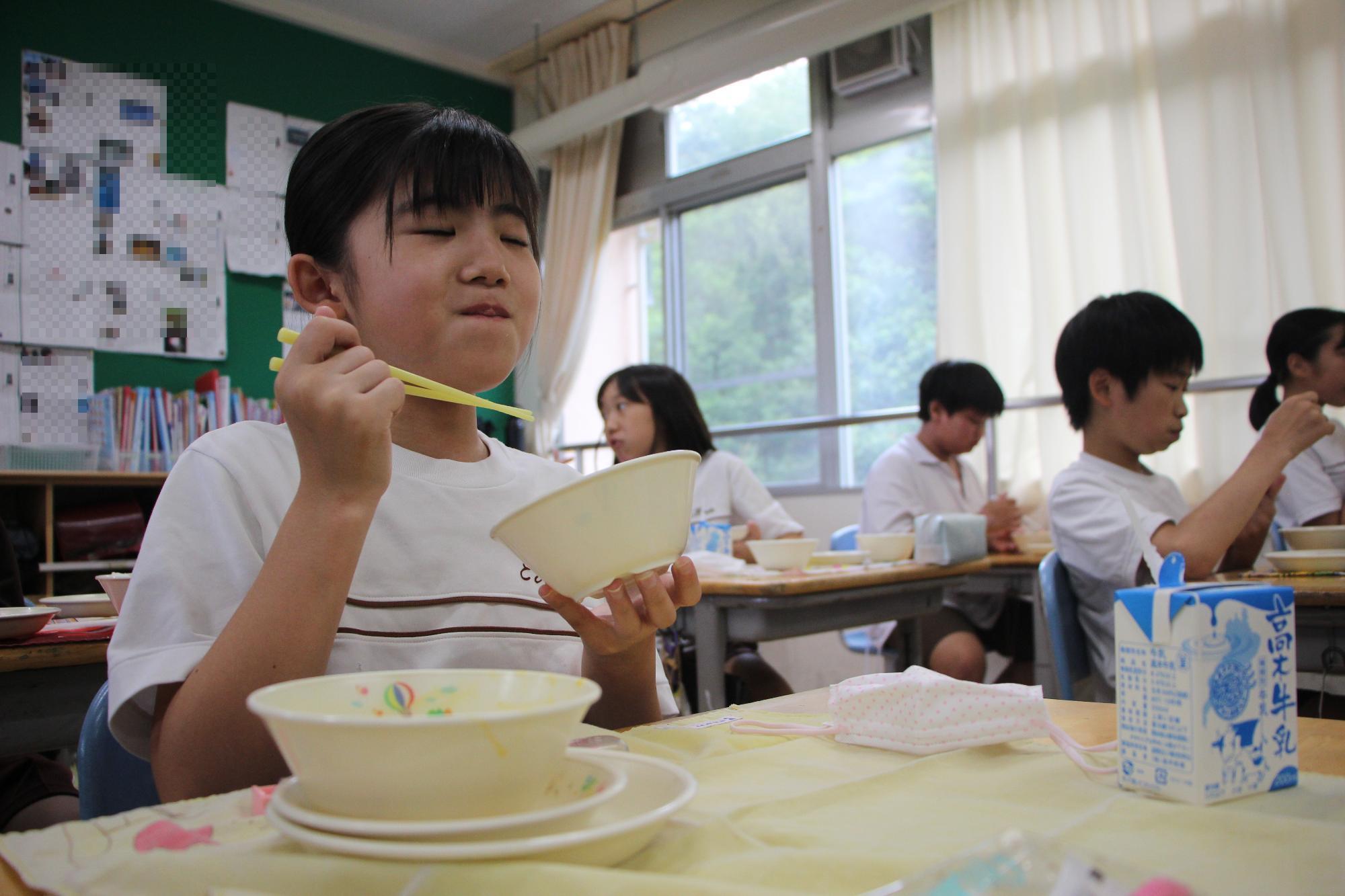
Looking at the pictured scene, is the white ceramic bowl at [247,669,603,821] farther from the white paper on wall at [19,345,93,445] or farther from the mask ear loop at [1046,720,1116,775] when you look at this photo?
the white paper on wall at [19,345,93,445]

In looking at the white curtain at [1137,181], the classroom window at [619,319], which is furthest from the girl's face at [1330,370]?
the classroom window at [619,319]

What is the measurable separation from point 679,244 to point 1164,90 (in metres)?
2.73

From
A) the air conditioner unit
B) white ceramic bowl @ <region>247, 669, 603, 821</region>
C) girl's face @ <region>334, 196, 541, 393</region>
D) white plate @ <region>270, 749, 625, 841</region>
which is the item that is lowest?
white plate @ <region>270, 749, 625, 841</region>

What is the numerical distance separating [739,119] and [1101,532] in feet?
13.0

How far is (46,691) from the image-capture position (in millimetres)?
1255

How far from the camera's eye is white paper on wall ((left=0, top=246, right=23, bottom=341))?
404 cm

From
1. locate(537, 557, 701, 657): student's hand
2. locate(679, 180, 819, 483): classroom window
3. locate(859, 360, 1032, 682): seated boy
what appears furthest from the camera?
locate(679, 180, 819, 483): classroom window

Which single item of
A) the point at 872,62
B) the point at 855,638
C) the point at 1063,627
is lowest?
the point at 855,638

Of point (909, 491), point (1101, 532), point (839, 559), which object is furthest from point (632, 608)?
point (909, 491)

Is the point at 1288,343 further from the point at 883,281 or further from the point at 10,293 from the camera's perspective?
the point at 10,293

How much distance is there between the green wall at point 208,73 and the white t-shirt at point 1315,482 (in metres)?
3.65

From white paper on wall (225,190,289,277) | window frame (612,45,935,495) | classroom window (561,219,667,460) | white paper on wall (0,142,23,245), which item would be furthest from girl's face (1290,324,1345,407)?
white paper on wall (0,142,23,245)

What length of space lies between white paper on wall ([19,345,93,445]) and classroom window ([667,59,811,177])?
3.13m

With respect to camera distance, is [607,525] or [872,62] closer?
[607,525]
